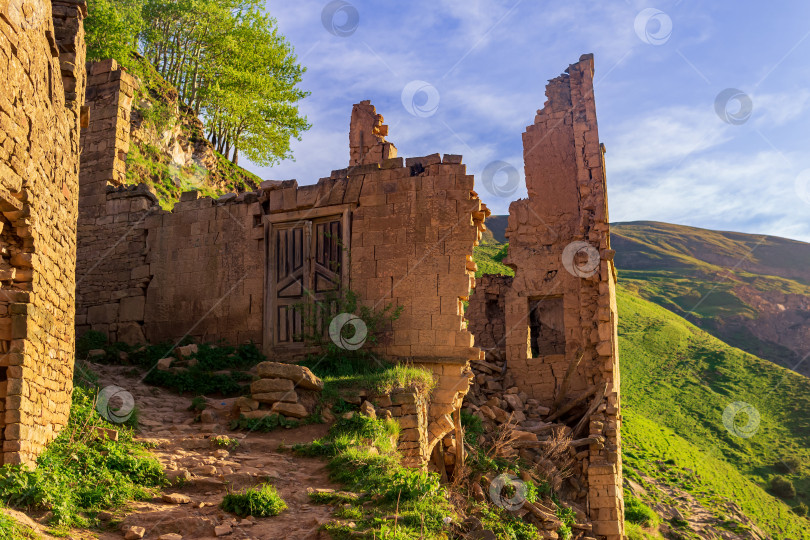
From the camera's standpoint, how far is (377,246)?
12.6m

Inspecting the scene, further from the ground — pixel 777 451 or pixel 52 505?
pixel 52 505

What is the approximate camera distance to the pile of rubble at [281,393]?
388 inches

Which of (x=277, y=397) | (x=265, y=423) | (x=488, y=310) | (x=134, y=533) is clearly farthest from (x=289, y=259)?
(x=134, y=533)

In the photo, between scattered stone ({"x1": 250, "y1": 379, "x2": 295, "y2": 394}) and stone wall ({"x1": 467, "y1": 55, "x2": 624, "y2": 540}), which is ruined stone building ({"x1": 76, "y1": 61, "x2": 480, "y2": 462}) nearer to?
scattered stone ({"x1": 250, "y1": 379, "x2": 295, "y2": 394})

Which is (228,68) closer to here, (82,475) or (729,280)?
(82,475)

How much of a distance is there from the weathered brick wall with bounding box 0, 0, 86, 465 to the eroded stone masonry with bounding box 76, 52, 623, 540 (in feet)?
14.3

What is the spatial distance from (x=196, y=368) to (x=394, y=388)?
3.43 meters

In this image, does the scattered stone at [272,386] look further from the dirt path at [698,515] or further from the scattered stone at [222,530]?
the dirt path at [698,515]

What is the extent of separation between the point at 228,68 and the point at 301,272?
16681mm

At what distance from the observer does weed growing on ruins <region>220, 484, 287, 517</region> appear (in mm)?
7117

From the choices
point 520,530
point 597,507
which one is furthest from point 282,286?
point 597,507

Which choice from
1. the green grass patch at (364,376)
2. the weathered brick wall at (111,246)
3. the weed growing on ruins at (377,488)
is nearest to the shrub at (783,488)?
the green grass patch at (364,376)

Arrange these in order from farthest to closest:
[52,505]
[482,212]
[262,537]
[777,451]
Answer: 1. [777,451]
2. [482,212]
3. [262,537]
4. [52,505]

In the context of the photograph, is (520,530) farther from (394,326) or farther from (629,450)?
(629,450)
